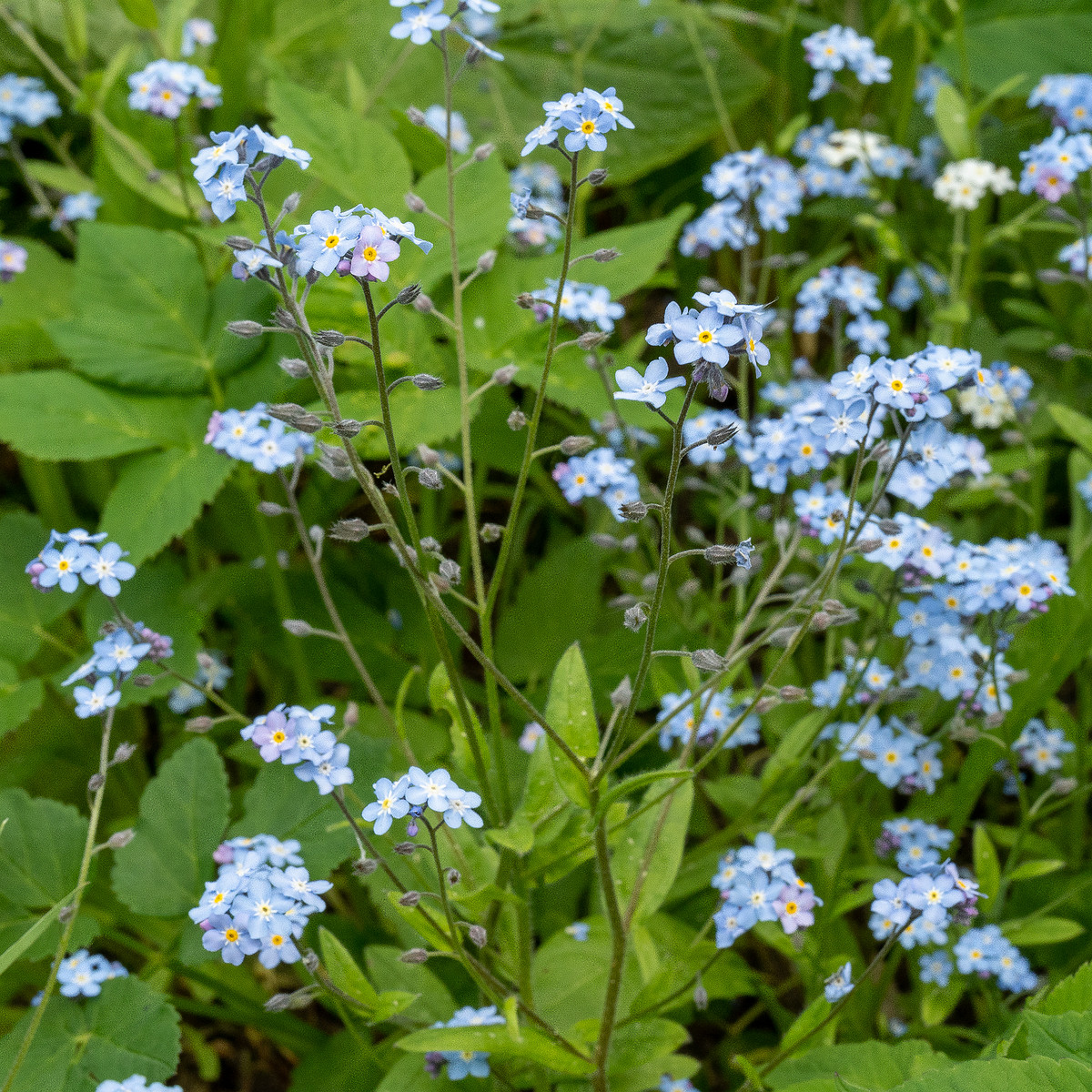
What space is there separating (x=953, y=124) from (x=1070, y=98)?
300mm

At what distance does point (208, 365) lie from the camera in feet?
9.50

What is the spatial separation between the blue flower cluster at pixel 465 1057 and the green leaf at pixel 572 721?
0.52 meters

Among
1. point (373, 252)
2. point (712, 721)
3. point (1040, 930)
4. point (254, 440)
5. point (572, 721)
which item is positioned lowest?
point (1040, 930)

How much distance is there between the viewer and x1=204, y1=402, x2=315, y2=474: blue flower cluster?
7.44 feet

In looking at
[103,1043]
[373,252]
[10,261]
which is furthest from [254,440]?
[10,261]

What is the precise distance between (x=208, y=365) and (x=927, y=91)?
105 inches

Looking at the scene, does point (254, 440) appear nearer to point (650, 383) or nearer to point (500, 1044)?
point (650, 383)

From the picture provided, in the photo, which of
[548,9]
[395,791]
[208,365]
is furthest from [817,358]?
[395,791]

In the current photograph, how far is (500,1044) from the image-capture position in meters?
1.87

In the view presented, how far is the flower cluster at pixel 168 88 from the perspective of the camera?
2883 mm

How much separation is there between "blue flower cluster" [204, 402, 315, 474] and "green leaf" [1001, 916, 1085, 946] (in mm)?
1767

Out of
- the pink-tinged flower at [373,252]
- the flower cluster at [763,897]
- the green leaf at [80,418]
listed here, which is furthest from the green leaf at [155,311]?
the flower cluster at [763,897]

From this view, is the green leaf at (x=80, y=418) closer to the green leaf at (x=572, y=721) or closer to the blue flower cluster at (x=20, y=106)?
the blue flower cluster at (x=20, y=106)

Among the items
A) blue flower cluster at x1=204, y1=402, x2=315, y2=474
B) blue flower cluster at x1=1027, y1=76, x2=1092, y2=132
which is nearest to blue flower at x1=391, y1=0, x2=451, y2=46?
blue flower cluster at x1=204, y1=402, x2=315, y2=474
